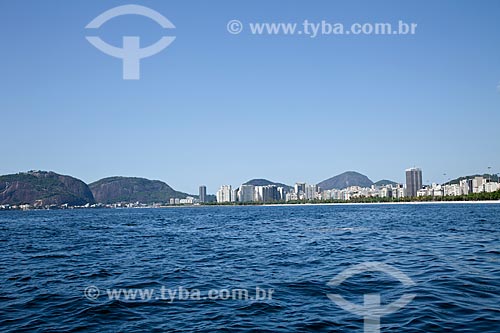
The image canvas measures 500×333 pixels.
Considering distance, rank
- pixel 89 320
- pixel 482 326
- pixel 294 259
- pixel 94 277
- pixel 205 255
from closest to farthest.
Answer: pixel 482 326
pixel 89 320
pixel 94 277
pixel 294 259
pixel 205 255

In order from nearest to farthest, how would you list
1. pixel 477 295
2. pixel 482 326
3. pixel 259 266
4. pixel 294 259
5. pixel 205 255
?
1. pixel 482 326
2. pixel 477 295
3. pixel 259 266
4. pixel 294 259
5. pixel 205 255

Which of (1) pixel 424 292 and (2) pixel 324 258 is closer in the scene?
(1) pixel 424 292

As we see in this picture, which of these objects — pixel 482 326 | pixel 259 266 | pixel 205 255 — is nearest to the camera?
pixel 482 326

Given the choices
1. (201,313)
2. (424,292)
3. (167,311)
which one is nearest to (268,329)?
(201,313)

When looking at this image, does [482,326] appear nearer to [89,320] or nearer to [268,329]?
[268,329]

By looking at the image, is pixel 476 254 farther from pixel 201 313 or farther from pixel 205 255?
pixel 201 313

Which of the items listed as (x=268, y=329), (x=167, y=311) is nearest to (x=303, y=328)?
(x=268, y=329)

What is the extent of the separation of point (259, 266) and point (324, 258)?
177 inches

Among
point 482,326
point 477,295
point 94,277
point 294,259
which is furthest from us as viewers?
point 294,259

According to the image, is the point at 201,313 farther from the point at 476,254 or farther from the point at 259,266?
the point at 476,254

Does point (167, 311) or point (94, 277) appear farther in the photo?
point (94, 277)

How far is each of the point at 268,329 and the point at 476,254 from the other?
59.5 feet

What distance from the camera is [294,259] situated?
80.0ft

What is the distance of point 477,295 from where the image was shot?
48.0 ft
